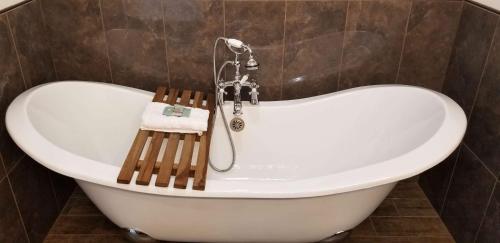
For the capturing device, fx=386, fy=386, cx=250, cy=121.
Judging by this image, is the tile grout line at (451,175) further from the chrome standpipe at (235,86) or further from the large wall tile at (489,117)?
the chrome standpipe at (235,86)

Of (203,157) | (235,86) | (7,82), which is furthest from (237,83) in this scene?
(7,82)

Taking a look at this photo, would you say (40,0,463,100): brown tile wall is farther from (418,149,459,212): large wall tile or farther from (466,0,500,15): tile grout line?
(418,149,459,212): large wall tile

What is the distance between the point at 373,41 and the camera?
187cm

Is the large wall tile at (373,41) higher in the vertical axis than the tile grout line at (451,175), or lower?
higher

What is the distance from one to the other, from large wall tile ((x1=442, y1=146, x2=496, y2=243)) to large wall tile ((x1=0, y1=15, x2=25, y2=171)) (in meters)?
1.92

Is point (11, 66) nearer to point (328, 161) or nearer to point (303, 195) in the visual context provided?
point (303, 195)

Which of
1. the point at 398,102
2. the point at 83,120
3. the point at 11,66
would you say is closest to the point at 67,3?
the point at 11,66

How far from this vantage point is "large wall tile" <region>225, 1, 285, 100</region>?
1767 millimetres

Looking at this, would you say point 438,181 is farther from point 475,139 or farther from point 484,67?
point 484,67

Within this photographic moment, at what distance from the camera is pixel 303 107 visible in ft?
6.03

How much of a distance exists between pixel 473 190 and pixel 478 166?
112mm

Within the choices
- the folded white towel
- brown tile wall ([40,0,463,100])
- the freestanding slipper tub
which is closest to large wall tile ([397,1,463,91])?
brown tile wall ([40,0,463,100])

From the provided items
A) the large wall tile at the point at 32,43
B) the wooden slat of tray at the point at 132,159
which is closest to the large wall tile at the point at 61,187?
the large wall tile at the point at 32,43

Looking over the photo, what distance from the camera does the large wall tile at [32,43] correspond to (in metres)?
1.59
